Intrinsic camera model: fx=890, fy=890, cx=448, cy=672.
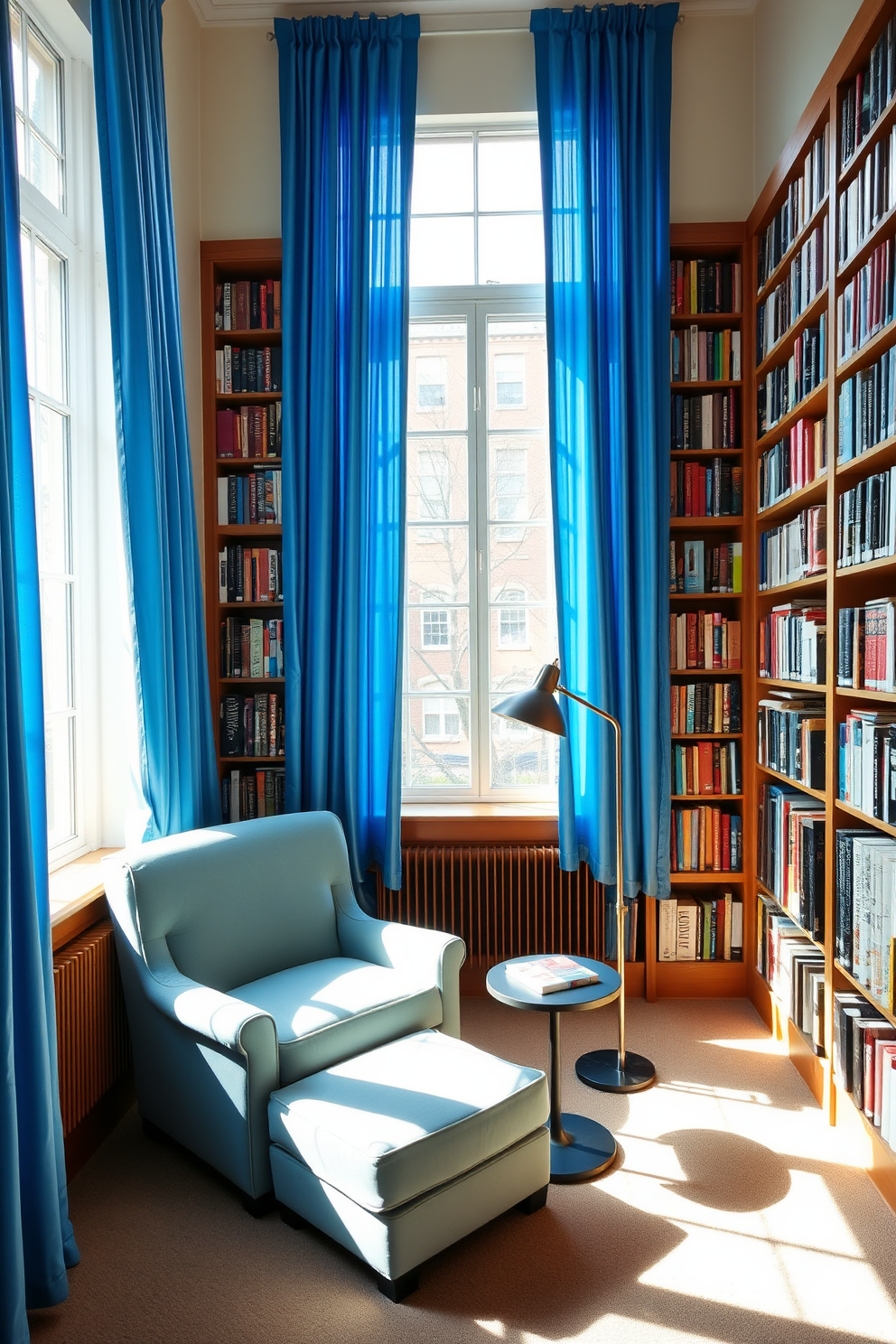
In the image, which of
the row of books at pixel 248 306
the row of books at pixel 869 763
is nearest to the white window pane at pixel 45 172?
the row of books at pixel 248 306

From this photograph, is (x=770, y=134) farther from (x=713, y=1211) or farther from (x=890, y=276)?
(x=713, y=1211)

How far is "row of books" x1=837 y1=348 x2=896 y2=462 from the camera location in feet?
7.04

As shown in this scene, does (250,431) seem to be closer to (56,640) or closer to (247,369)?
(247,369)

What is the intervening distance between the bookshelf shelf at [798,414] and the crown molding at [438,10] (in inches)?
65.2

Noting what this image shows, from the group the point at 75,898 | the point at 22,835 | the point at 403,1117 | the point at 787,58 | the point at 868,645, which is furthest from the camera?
the point at 787,58

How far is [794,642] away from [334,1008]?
71.5 inches

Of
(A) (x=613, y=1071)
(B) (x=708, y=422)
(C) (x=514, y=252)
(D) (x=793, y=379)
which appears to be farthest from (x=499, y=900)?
(C) (x=514, y=252)

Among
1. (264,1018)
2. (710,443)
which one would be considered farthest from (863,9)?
(264,1018)

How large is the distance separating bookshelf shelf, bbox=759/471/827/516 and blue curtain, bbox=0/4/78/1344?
213 cm

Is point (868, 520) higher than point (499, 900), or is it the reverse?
point (868, 520)

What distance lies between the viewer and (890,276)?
2.13 meters

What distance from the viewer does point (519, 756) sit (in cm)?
365

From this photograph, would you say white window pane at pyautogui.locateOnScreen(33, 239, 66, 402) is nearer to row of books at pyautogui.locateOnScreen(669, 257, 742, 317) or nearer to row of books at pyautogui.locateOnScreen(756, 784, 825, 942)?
row of books at pyautogui.locateOnScreen(669, 257, 742, 317)

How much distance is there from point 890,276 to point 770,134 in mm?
1462
